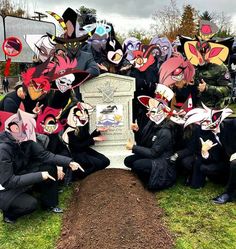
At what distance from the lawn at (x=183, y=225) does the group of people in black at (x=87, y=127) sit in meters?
0.17

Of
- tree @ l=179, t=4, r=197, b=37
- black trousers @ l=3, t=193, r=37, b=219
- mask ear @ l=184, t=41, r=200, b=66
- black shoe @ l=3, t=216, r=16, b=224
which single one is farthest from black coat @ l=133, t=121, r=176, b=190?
tree @ l=179, t=4, r=197, b=37

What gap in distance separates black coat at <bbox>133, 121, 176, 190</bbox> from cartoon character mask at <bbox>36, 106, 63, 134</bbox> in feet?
3.40

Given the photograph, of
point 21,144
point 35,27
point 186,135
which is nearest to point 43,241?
point 21,144

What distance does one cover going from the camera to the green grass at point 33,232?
3.51 m

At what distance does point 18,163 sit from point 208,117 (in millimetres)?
2332

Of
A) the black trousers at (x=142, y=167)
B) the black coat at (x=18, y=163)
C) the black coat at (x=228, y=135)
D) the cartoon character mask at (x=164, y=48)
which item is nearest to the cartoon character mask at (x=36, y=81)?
the black coat at (x=18, y=163)

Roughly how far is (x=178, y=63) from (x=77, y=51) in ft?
5.09

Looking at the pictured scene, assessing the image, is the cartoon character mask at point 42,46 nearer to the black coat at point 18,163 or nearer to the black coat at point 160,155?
the black coat at point 18,163

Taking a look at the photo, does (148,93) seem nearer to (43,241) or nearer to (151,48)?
(151,48)

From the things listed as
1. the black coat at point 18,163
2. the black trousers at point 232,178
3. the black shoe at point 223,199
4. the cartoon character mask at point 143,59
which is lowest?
the black shoe at point 223,199

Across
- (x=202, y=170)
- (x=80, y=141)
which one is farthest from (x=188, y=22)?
(x=202, y=170)

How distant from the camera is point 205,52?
17.0 feet

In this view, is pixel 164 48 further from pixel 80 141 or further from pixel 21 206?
pixel 21 206

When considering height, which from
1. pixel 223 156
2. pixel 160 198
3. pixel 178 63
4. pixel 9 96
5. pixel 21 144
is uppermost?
pixel 178 63
